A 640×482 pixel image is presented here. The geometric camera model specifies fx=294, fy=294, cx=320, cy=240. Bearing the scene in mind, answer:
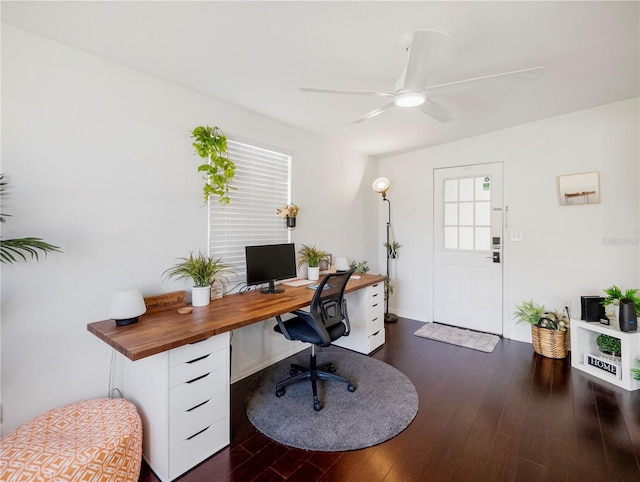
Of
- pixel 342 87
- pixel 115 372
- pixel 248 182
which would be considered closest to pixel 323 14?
pixel 342 87

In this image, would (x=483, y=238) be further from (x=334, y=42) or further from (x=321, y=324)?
(x=334, y=42)

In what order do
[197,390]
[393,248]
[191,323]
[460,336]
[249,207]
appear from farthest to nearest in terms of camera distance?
[393,248]
[460,336]
[249,207]
[191,323]
[197,390]

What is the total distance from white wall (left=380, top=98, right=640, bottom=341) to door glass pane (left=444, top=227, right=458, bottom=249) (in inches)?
23.2

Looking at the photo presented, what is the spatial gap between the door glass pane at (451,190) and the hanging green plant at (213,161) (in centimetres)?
293

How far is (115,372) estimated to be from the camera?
1.91 metres

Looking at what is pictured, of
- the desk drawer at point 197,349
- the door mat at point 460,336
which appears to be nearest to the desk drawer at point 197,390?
the desk drawer at point 197,349

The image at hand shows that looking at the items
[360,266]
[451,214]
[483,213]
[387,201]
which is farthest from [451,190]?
[360,266]

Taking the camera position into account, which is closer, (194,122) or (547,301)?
(194,122)

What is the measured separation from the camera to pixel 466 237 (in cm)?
385

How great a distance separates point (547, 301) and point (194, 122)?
→ 159 inches

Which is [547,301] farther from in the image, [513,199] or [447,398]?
[447,398]

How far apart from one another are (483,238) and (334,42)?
300 cm

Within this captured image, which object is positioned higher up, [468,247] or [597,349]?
[468,247]

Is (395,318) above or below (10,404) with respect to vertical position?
below
